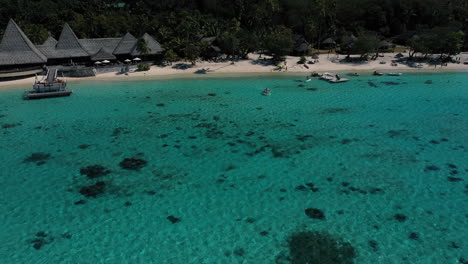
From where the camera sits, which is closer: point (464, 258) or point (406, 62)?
point (464, 258)

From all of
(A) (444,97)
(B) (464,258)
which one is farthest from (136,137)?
(A) (444,97)

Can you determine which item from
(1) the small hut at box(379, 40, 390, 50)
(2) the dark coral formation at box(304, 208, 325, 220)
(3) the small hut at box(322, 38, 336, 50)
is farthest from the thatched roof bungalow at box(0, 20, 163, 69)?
(1) the small hut at box(379, 40, 390, 50)

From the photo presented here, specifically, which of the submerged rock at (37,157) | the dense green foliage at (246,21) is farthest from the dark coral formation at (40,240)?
the dense green foliage at (246,21)


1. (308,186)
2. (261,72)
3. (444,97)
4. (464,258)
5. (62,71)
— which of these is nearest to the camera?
(464,258)

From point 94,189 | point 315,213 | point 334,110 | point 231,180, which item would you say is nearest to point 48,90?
point 94,189

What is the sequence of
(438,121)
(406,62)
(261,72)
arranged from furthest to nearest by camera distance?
(406,62) → (261,72) → (438,121)

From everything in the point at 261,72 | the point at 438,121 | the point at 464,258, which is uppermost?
the point at 261,72

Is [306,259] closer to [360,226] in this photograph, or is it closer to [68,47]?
[360,226]
